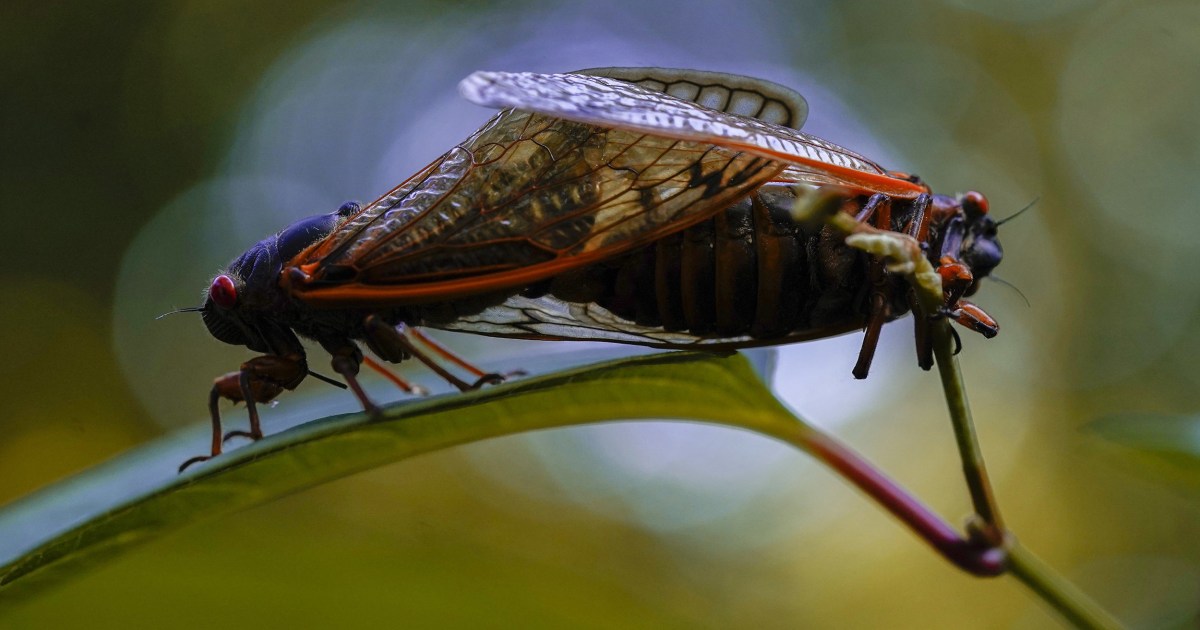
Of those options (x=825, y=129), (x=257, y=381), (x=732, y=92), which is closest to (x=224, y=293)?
(x=257, y=381)

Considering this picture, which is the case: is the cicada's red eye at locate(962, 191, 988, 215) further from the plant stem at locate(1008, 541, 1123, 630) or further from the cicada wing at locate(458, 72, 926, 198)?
the plant stem at locate(1008, 541, 1123, 630)

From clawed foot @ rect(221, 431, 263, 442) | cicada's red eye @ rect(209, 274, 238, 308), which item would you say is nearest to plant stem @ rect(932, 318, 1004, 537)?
clawed foot @ rect(221, 431, 263, 442)

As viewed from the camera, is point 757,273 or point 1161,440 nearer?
point 1161,440

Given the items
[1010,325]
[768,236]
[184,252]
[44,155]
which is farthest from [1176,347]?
[44,155]

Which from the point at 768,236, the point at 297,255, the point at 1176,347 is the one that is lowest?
the point at 1176,347

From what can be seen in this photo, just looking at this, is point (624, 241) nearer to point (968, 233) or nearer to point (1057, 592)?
point (968, 233)

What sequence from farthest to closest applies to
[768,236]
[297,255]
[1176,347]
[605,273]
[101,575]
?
[1176,347] < [297,255] < [605,273] < [768,236] < [101,575]

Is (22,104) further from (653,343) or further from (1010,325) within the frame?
(1010,325)
